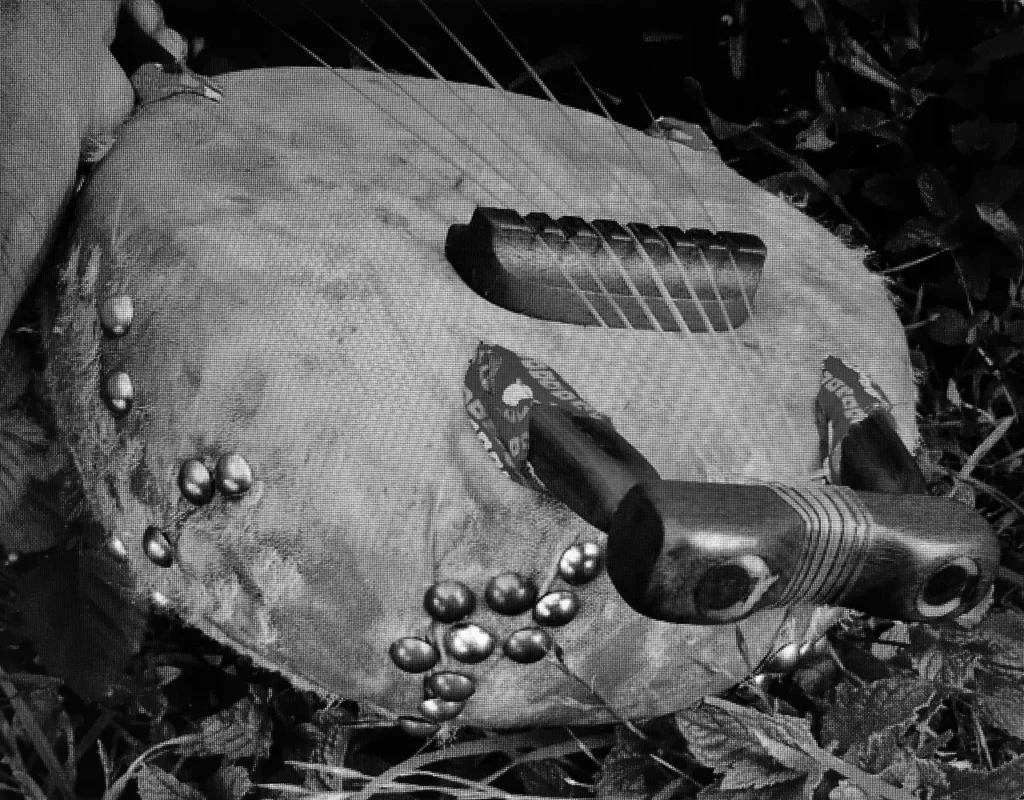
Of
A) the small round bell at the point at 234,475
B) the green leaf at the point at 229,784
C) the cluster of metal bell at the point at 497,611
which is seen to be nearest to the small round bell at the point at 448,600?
the cluster of metal bell at the point at 497,611

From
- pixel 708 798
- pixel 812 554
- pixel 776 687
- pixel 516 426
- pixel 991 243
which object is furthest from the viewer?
pixel 991 243

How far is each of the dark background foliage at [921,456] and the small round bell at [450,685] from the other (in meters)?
0.15

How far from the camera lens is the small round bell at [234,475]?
0.78 m

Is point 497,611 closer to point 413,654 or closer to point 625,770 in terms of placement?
point 413,654

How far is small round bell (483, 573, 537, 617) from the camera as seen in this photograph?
2.58ft

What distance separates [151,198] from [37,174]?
84 millimetres

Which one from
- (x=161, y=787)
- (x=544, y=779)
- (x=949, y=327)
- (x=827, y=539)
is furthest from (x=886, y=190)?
(x=161, y=787)

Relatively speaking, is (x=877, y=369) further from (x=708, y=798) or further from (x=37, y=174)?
(x=37, y=174)

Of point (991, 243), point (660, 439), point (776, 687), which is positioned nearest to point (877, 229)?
point (991, 243)

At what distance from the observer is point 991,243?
1342 millimetres

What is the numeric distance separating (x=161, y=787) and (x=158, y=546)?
28 centimetres

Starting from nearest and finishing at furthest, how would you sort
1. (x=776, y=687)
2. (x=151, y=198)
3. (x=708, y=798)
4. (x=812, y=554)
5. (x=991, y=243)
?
(x=812, y=554), (x=151, y=198), (x=708, y=798), (x=776, y=687), (x=991, y=243)

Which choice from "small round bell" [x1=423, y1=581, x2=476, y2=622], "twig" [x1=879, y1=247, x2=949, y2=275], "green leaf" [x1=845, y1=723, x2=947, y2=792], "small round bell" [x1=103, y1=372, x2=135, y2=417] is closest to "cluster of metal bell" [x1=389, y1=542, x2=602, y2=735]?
"small round bell" [x1=423, y1=581, x2=476, y2=622]

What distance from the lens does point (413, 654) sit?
Answer: 0.80 metres
